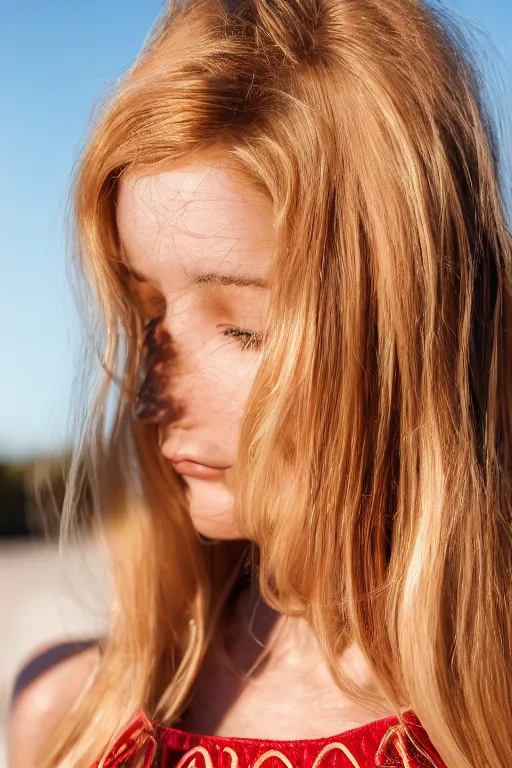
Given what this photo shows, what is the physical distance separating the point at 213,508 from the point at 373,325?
35 centimetres

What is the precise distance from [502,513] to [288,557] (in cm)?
30

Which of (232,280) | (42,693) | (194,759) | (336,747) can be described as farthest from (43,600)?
(232,280)

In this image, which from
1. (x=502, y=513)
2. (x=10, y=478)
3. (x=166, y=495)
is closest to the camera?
(x=502, y=513)

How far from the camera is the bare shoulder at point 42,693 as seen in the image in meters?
1.41

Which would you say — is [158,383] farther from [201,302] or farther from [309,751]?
[309,751]

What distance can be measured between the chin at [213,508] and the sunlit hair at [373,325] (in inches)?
2.1

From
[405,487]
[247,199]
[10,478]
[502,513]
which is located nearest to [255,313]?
[247,199]

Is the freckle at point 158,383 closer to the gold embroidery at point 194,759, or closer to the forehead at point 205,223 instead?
the forehead at point 205,223

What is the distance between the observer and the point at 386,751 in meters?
1.10

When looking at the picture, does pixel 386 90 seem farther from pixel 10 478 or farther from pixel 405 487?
pixel 10 478

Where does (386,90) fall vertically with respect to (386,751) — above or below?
above

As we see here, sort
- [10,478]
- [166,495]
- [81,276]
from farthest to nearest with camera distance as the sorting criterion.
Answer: [10,478] → [166,495] → [81,276]

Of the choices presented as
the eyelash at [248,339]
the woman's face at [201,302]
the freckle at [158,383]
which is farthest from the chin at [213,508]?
the eyelash at [248,339]

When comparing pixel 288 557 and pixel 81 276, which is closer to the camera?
pixel 288 557
